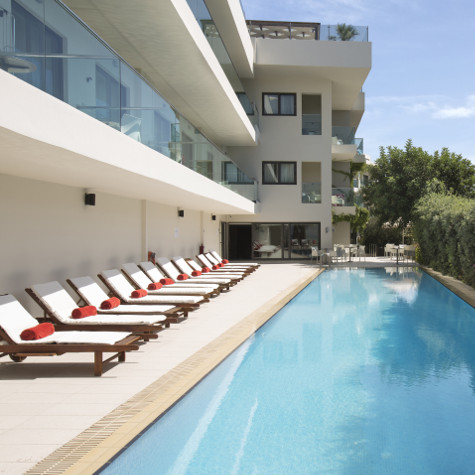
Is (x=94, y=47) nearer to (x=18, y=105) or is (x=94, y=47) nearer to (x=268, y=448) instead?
(x=18, y=105)

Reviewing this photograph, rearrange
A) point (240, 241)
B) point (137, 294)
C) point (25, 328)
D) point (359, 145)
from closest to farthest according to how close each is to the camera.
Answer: point (25, 328), point (137, 294), point (240, 241), point (359, 145)

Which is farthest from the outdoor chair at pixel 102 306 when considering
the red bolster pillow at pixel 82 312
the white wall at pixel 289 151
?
the white wall at pixel 289 151

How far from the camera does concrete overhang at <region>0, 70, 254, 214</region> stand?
4859 mm

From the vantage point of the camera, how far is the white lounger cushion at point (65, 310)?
7.34 m

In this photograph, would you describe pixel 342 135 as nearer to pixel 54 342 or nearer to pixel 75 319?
pixel 75 319

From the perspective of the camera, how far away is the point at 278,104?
85.3 feet

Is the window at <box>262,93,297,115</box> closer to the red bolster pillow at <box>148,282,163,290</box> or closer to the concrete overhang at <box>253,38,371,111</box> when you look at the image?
the concrete overhang at <box>253,38,371,111</box>

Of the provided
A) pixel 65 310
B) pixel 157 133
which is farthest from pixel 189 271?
pixel 65 310

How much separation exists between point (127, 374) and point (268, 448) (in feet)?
7.04

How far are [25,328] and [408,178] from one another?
937 inches

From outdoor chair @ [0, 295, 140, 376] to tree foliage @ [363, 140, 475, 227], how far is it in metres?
22.6

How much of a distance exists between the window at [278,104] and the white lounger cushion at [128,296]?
17482 millimetres

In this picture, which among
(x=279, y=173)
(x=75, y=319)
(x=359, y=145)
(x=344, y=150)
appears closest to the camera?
(x=75, y=319)

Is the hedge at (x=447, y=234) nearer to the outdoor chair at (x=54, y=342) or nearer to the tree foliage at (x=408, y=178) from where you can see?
the tree foliage at (x=408, y=178)
